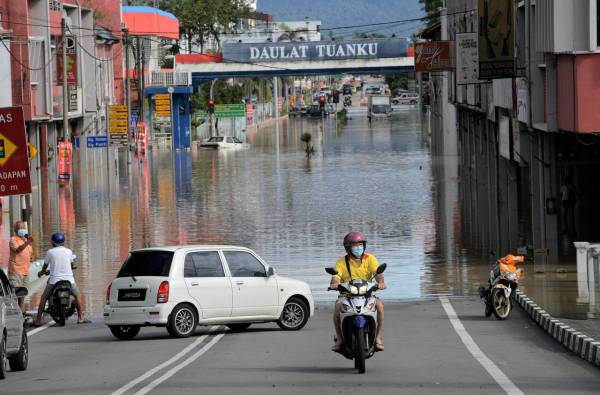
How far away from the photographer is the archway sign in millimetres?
105562

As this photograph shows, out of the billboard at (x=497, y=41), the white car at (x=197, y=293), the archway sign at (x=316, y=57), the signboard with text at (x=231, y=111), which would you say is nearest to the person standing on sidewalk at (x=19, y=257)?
the white car at (x=197, y=293)

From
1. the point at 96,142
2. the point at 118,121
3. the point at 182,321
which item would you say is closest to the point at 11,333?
the point at 182,321

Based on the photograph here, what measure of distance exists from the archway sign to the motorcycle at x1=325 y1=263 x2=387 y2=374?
90053 mm

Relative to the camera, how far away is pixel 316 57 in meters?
106

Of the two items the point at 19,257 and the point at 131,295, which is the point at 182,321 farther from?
the point at 19,257

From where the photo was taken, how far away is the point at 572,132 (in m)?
29.7

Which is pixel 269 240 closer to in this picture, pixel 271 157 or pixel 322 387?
pixel 322 387

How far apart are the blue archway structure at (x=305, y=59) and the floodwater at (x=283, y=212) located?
49.6ft

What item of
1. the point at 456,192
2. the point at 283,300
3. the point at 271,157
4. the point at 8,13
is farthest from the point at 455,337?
the point at 271,157

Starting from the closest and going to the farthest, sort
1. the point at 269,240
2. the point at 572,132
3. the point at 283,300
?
the point at 283,300, the point at 572,132, the point at 269,240

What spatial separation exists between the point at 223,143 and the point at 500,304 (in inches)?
3368

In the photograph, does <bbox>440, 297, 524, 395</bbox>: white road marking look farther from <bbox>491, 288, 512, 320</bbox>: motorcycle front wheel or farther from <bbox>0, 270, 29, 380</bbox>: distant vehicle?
<bbox>0, 270, 29, 380</bbox>: distant vehicle

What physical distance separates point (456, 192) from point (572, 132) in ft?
87.2

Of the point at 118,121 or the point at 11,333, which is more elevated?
the point at 118,121
